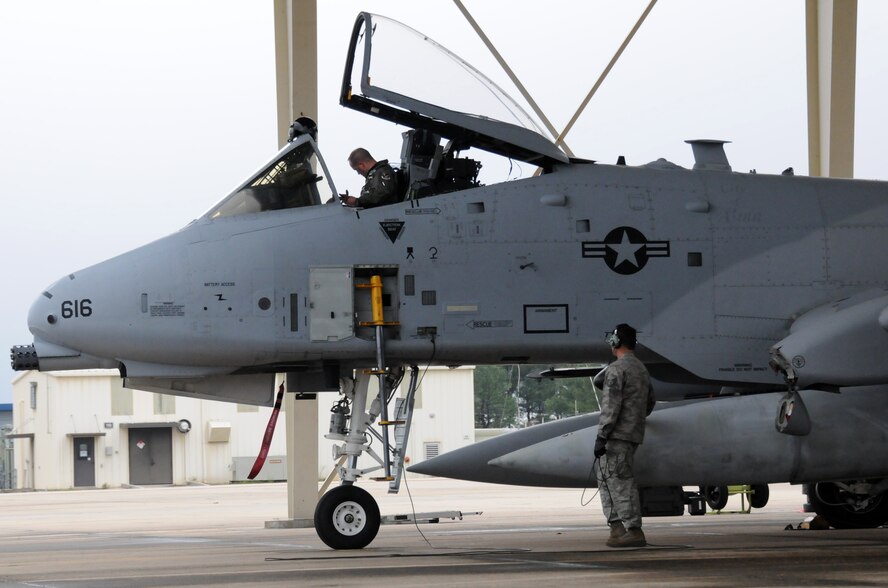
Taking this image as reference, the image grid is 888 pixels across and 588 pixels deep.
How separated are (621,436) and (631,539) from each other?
70 cm

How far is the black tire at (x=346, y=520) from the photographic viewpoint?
9.15m

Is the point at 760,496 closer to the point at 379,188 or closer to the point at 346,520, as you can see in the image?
the point at 346,520

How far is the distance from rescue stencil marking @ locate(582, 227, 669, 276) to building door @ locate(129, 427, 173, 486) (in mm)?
40941

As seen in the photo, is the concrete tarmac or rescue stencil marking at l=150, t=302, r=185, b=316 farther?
rescue stencil marking at l=150, t=302, r=185, b=316

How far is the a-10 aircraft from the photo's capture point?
8875mm

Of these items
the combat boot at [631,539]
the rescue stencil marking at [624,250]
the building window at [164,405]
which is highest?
the rescue stencil marking at [624,250]

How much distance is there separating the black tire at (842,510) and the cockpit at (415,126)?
14.2 ft

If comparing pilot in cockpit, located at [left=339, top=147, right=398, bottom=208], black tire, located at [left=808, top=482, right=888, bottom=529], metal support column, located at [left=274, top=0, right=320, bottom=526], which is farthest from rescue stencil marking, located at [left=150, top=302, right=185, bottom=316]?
black tire, located at [left=808, top=482, right=888, bottom=529]

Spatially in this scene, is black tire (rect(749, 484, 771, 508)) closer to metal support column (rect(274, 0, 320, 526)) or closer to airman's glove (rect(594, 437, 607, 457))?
metal support column (rect(274, 0, 320, 526))

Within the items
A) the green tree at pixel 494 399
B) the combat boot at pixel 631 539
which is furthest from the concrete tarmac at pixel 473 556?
the green tree at pixel 494 399

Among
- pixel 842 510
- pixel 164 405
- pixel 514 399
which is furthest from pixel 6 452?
pixel 842 510

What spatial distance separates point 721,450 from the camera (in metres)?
8.52

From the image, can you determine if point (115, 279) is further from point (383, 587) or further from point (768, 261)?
point (768, 261)

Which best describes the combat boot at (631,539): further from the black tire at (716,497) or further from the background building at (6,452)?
the background building at (6,452)
